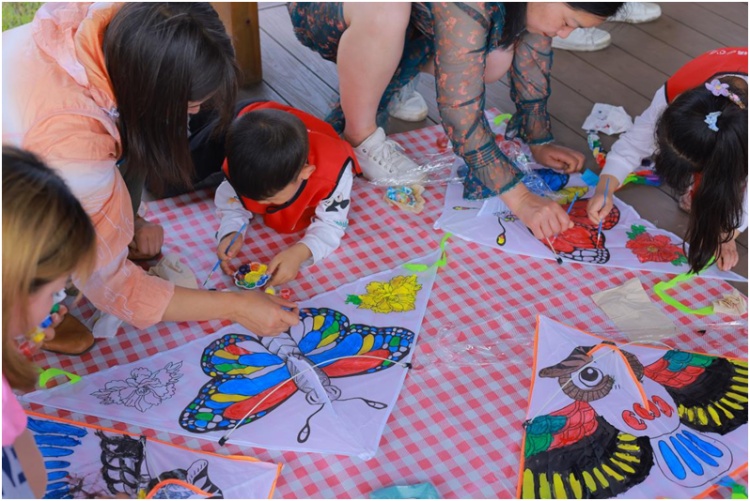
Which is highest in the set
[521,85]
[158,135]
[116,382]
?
[158,135]

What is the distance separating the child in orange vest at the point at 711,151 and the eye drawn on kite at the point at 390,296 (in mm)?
597

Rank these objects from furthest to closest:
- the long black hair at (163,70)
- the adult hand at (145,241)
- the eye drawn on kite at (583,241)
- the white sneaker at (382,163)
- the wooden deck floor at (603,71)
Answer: the wooden deck floor at (603,71), the white sneaker at (382,163), the eye drawn on kite at (583,241), the adult hand at (145,241), the long black hair at (163,70)

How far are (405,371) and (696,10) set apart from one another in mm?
2188

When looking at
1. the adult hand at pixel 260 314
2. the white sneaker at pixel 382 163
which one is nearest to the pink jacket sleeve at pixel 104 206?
the adult hand at pixel 260 314

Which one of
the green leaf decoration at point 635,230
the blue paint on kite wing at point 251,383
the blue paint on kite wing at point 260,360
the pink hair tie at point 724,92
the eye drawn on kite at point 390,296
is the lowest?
the blue paint on kite wing at point 251,383

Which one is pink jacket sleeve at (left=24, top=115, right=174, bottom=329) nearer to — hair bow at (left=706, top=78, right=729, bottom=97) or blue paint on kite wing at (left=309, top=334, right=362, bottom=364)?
blue paint on kite wing at (left=309, top=334, right=362, bottom=364)

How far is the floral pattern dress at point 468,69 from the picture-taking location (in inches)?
63.7

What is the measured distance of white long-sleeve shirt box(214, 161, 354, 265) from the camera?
1738 mm

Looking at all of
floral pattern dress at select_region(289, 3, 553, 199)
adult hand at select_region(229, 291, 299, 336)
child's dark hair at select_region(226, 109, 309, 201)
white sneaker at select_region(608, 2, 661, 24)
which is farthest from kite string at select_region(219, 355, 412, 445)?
white sneaker at select_region(608, 2, 661, 24)

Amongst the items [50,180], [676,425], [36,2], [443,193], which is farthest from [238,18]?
[676,425]

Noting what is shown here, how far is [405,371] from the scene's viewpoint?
1487 millimetres

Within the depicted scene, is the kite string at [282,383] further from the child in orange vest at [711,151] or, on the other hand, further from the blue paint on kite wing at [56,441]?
the child in orange vest at [711,151]

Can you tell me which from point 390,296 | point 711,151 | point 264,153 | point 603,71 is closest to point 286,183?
point 264,153

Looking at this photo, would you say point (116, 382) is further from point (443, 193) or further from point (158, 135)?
point (443, 193)
